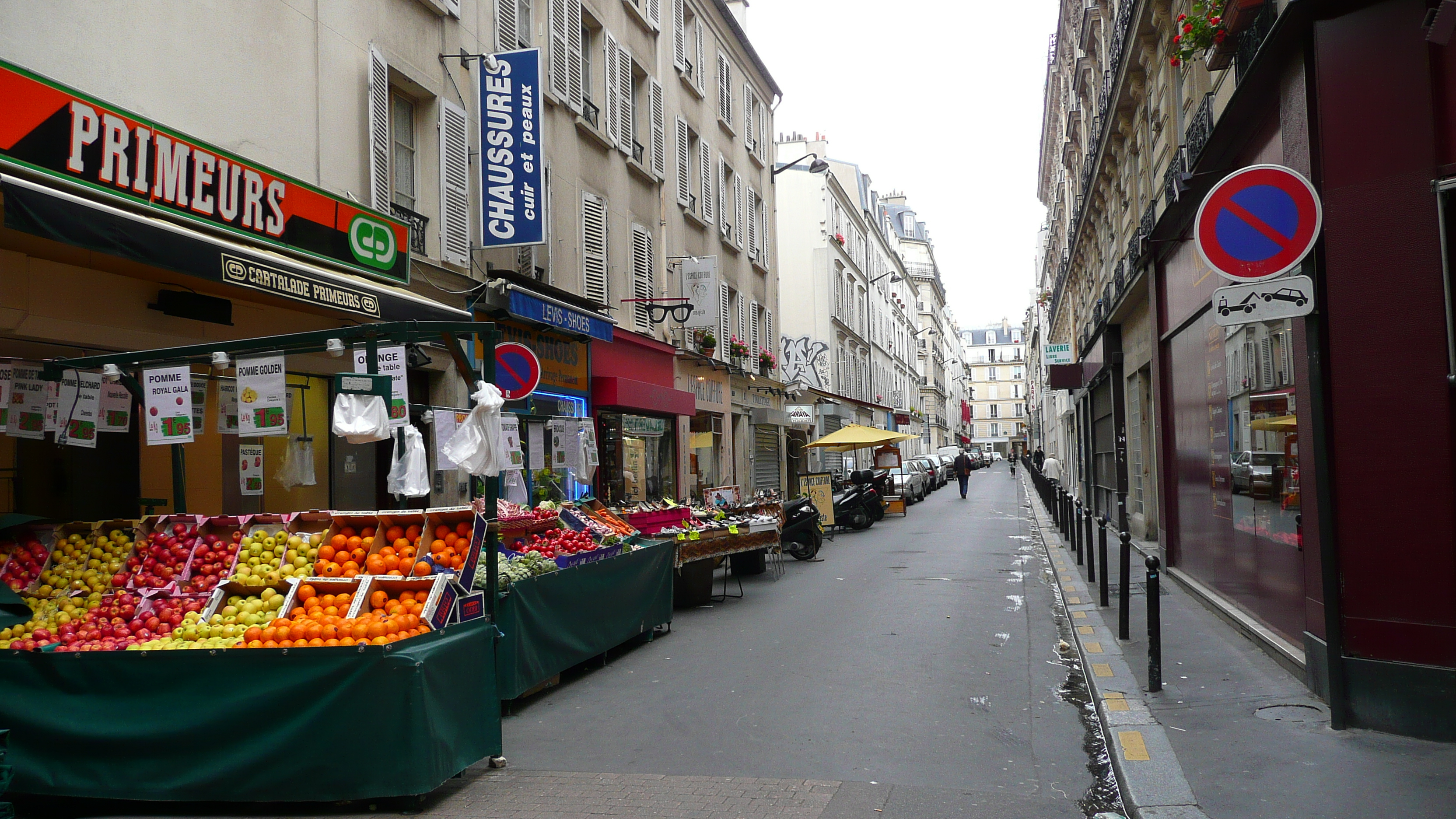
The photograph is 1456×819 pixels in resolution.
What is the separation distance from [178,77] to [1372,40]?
8695 millimetres

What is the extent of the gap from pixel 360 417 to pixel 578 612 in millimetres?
2896

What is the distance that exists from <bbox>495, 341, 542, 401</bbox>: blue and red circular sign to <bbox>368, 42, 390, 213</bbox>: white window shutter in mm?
2086

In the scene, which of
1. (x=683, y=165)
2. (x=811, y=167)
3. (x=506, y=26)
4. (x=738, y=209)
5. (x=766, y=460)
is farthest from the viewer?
(x=811, y=167)

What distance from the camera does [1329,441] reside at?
584 centimetres

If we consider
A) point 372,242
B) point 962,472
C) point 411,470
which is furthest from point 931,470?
point 411,470

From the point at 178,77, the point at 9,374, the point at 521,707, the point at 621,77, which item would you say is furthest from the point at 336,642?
the point at 621,77

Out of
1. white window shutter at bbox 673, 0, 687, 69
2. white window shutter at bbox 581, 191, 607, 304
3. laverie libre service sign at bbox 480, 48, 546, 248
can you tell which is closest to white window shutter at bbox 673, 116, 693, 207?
white window shutter at bbox 673, 0, 687, 69

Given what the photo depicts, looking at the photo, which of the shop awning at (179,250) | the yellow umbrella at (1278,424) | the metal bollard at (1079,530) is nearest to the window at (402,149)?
the shop awning at (179,250)

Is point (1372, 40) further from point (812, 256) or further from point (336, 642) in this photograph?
point (812, 256)

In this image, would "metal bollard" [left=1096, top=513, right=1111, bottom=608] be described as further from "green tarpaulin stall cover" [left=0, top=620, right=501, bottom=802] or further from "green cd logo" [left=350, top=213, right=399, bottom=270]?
"green cd logo" [left=350, top=213, right=399, bottom=270]

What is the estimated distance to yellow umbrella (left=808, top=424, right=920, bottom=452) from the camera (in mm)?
25641

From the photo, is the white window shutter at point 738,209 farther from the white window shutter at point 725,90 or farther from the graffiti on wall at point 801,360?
the graffiti on wall at point 801,360

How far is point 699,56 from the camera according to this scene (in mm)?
22234

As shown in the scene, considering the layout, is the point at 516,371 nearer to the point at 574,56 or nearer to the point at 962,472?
the point at 574,56
